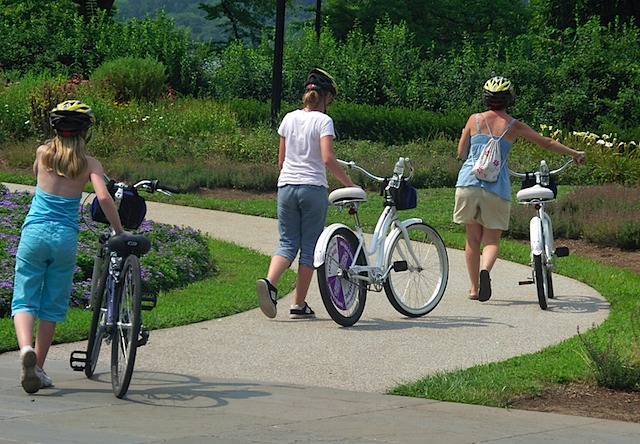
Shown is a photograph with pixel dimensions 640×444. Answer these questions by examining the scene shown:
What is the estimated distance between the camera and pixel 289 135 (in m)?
9.66

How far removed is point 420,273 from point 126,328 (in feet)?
12.5

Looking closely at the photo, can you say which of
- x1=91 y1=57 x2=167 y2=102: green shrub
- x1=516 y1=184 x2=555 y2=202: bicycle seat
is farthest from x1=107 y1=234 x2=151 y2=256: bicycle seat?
x1=91 y1=57 x2=167 y2=102: green shrub

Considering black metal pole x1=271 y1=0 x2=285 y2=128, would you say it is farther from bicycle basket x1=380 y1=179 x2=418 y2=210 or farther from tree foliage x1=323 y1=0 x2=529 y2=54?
tree foliage x1=323 y1=0 x2=529 y2=54

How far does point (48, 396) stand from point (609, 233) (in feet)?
29.6

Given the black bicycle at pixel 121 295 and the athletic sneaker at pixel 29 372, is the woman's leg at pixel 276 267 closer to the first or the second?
the black bicycle at pixel 121 295

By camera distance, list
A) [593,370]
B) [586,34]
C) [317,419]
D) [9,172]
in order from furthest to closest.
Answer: [586,34]
[9,172]
[593,370]
[317,419]

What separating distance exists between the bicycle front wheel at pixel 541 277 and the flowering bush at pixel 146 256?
10.0ft

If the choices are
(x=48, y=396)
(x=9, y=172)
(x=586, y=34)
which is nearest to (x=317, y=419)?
(x=48, y=396)

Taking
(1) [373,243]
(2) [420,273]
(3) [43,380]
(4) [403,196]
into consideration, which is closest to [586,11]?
(2) [420,273]

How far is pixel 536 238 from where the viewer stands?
1055 centimetres

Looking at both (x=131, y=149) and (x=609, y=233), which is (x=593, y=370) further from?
(x=131, y=149)

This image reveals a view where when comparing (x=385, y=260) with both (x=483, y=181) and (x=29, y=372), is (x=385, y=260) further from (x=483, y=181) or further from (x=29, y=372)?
(x=29, y=372)

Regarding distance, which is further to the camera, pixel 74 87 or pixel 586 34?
pixel 586 34

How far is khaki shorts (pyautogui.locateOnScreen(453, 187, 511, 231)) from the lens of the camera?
10.7m
